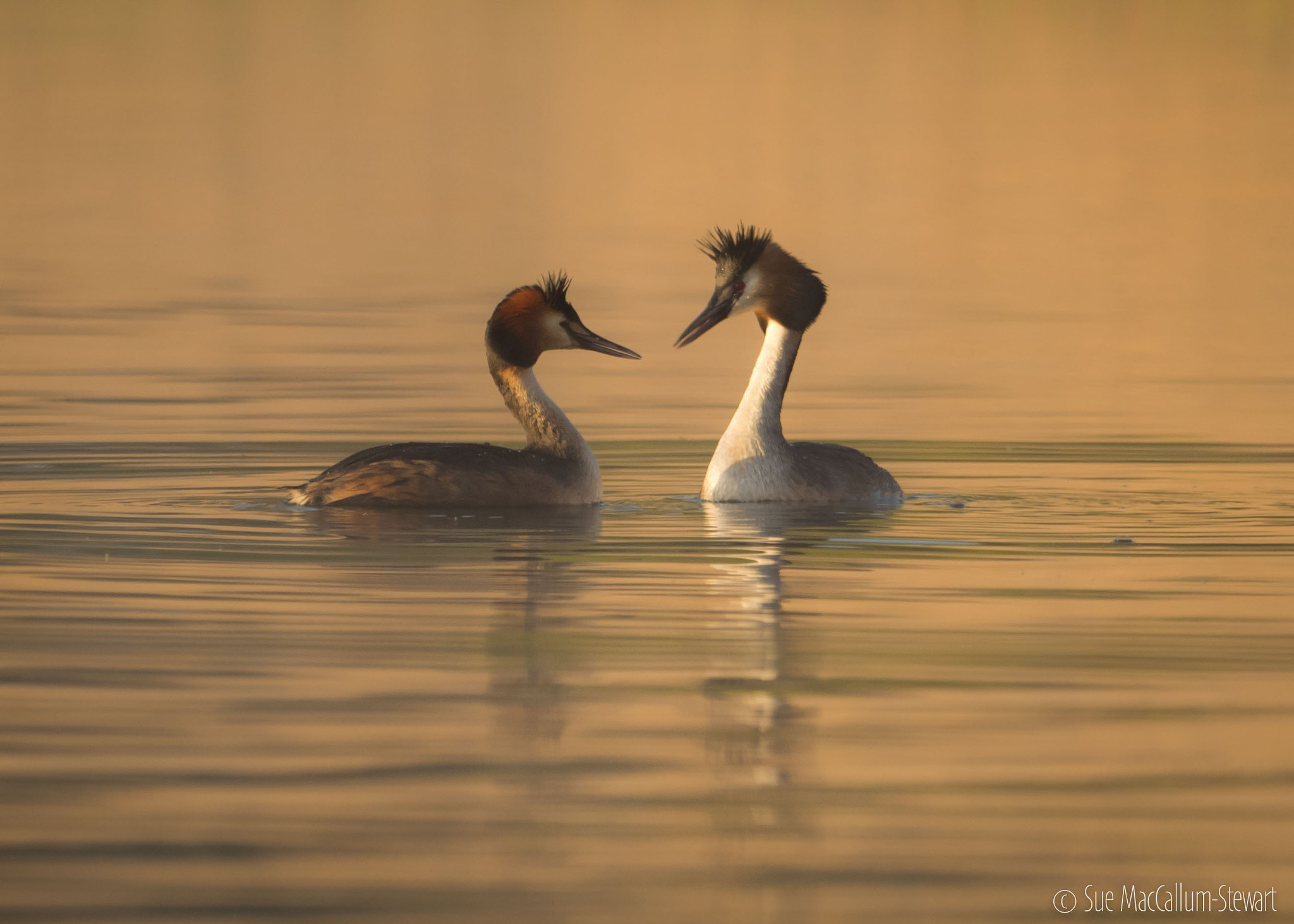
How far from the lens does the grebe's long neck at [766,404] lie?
541 inches

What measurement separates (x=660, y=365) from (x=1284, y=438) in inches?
257

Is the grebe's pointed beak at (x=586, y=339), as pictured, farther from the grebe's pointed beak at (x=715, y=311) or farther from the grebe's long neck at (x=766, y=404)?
the grebe's long neck at (x=766, y=404)

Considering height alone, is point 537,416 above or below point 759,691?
above

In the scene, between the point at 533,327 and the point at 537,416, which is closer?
the point at 537,416

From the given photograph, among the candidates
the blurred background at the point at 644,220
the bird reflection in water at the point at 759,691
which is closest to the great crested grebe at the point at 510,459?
the bird reflection in water at the point at 759,691

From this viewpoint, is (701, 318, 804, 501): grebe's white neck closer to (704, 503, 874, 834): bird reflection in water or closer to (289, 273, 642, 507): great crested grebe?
(289, 273, 642, 507): great crested grebe

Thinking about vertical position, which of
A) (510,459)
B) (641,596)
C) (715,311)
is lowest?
(641,596)

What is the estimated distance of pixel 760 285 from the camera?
1418 centimetres

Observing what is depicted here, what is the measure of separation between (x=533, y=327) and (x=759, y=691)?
5.79m

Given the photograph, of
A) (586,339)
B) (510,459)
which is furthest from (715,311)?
(510,459)

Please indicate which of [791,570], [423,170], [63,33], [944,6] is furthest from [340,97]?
[791,570]

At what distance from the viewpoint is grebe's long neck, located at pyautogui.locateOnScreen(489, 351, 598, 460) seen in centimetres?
1364

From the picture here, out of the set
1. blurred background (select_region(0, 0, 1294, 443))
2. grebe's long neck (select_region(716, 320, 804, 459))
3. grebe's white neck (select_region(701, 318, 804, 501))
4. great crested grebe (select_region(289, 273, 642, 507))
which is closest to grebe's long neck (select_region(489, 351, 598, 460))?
great crested grebe (select_region(289, 273, 642, 507))

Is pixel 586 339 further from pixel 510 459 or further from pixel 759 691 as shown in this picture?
pixel 759 691
